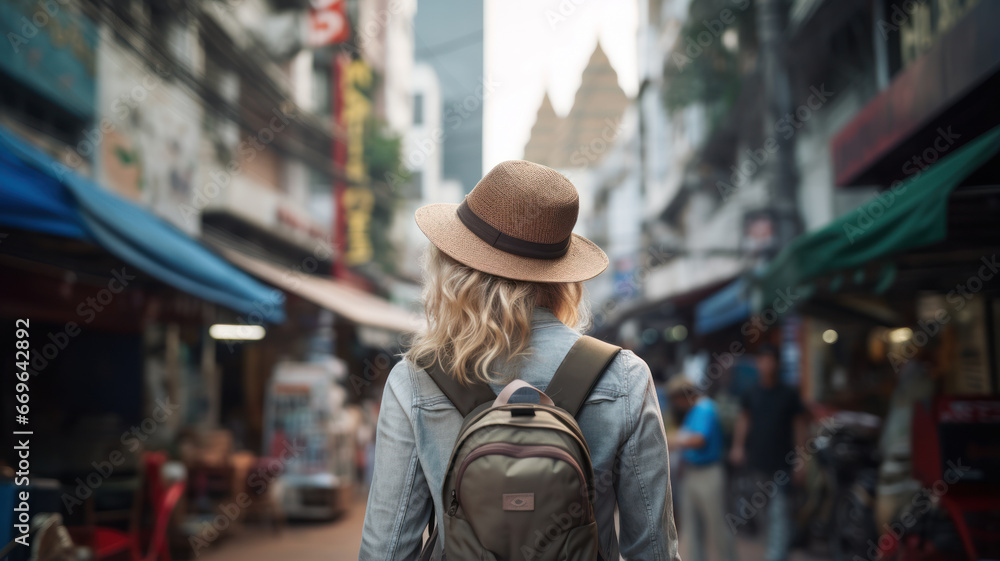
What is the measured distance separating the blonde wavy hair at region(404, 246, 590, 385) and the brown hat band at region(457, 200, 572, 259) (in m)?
0.07


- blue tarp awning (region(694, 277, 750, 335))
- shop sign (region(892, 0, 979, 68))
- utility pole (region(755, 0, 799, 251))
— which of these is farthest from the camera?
blue tarp awning (region(694, 277, 750, 335))

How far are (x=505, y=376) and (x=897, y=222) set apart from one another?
3.17 metres

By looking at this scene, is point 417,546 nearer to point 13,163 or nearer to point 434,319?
point 434,319

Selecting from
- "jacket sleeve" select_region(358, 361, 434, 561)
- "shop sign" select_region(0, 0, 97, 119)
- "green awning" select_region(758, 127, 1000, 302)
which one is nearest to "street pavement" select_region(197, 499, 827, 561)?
"green awning" select_region(758, 127, 1000, 302)

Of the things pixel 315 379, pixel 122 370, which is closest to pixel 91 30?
pixel 122 370

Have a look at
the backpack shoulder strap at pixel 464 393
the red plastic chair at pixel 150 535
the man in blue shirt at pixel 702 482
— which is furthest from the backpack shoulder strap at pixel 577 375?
the red plastic chair at pixel 150 535

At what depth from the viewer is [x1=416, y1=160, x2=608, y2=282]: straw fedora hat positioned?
165cm

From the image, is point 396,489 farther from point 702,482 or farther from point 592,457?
point 702,482

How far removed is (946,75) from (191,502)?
26.1ft

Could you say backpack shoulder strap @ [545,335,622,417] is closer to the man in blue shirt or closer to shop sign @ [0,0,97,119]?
the man in blue shirt

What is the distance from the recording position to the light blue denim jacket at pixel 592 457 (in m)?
1.57

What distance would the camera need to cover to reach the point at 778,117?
31.1 feet

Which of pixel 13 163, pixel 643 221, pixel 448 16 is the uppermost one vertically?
pixel 448 16

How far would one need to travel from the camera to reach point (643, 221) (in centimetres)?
3156
